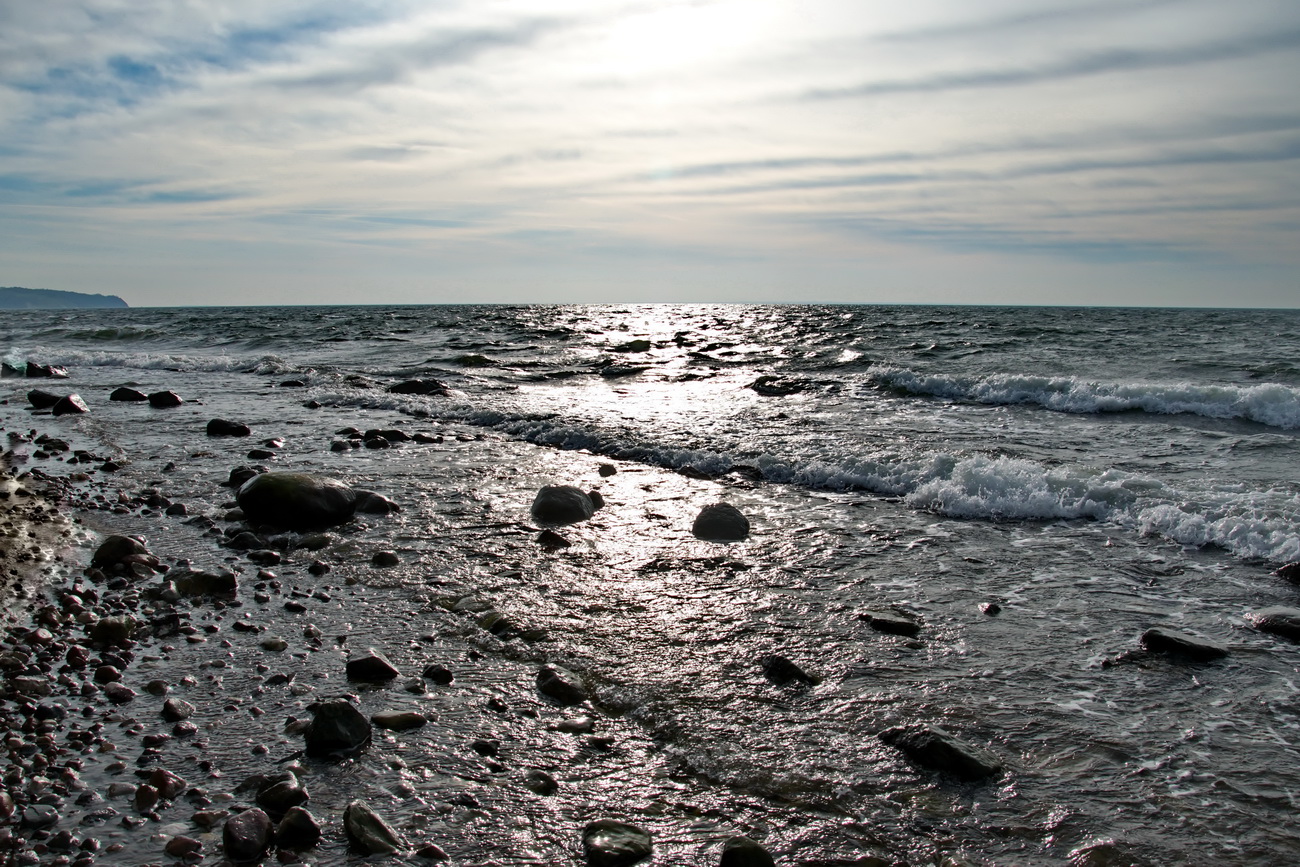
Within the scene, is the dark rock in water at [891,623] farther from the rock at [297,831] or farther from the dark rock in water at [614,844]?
the rock at [297,831]

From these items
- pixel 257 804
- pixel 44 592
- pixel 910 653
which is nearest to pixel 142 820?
pixel 257 804

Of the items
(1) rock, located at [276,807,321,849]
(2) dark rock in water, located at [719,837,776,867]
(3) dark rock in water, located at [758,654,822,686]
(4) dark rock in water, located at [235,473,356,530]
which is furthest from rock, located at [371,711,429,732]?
(4) dark rock in water, located at [235,473,356,530]

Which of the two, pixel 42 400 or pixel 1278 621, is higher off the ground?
pixel 42 400

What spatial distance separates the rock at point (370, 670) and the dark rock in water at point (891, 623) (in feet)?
10.4

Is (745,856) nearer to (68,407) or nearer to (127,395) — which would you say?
(68,407)

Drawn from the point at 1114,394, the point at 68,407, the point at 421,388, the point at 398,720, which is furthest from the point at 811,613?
the point at 68,407

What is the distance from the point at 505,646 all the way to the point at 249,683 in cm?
148

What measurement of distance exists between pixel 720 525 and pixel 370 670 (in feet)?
12.3

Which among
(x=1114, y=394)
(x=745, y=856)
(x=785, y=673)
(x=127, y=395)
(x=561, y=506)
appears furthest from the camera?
(x=127, y=395)

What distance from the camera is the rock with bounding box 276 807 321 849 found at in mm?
3127

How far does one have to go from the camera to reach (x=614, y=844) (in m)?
3.12

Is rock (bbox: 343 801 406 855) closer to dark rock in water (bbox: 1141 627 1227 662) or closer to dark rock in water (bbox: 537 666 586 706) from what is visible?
dark rock in water (bbox: 537 666 586 706)

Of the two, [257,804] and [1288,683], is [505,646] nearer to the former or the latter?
[257,804]

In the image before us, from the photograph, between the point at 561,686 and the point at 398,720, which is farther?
the point at 561,686
